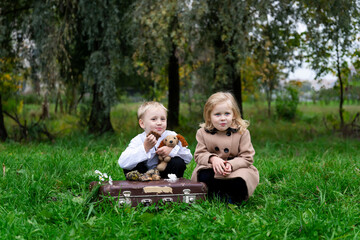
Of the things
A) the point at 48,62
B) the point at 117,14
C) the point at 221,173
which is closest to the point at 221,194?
the point at 221,173

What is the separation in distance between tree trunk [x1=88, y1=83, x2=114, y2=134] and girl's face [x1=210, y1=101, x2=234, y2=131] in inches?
215

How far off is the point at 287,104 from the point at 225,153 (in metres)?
12.2

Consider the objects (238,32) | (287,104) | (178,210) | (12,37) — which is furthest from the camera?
(287,104)

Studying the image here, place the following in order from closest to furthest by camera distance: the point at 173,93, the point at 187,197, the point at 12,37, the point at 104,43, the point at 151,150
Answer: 1. the point at 187,197
2. the point at 151,150
3. the point at 104,43
4. the point at 12,37
5. the point at 173,93

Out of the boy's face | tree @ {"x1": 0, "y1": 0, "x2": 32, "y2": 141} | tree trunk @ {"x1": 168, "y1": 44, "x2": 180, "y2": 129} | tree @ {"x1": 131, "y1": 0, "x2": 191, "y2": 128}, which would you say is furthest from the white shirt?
tree trunk @ {"x1": 168, "y1": 44, "x2": 180, "y2": 129}

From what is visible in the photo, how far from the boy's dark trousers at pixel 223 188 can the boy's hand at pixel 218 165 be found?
15cm

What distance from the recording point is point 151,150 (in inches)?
148

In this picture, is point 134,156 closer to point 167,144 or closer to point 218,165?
point 167,144

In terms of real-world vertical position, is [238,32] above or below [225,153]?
above

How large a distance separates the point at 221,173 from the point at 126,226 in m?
0.97

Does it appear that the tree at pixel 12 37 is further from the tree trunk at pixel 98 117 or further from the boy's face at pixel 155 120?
the boy's face at pixel 155 120

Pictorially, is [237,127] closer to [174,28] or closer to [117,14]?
[174,28]

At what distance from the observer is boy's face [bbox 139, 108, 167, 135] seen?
3.64m

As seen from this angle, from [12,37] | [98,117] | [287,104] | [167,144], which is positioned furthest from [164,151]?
[287,104]
